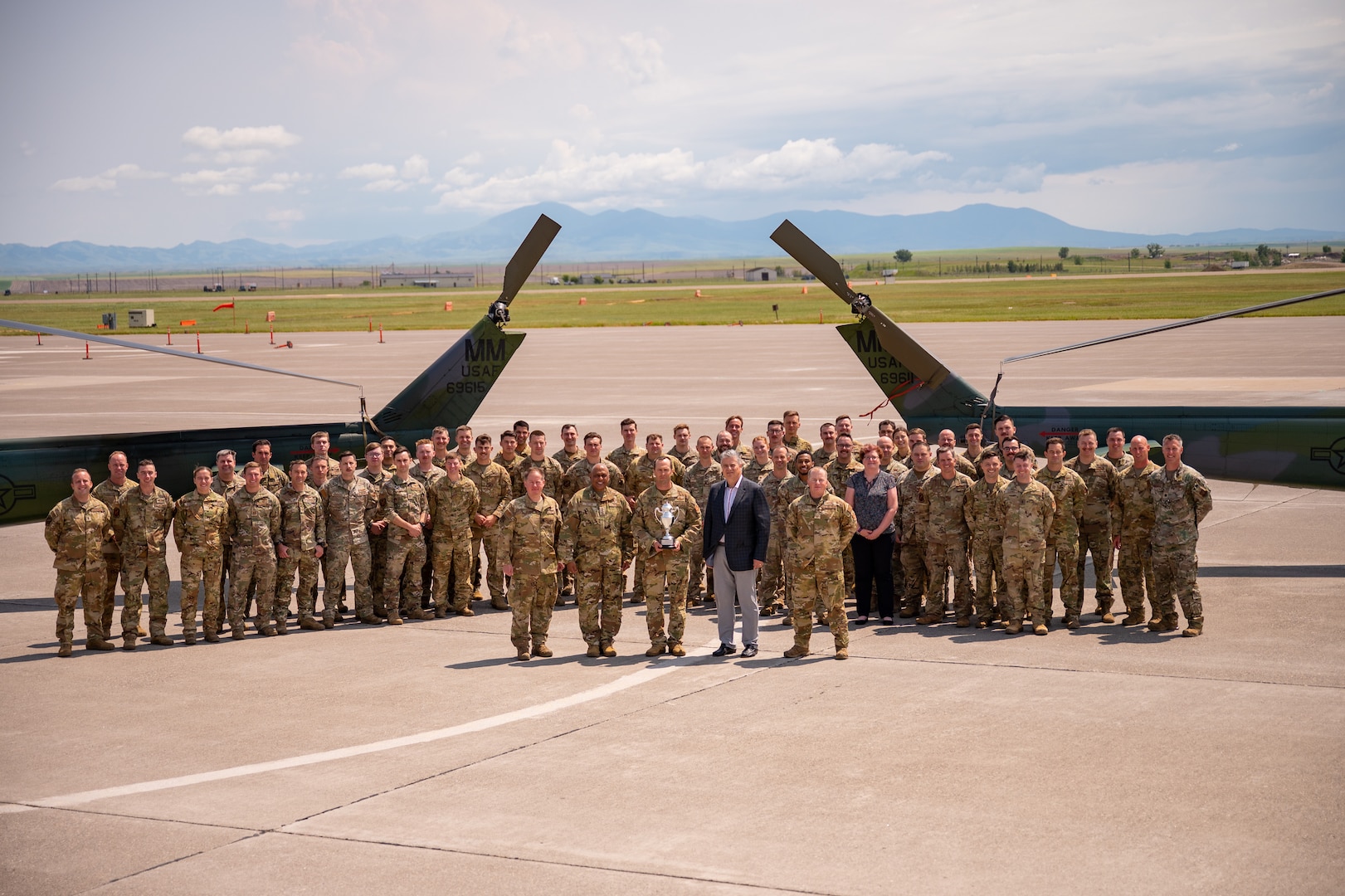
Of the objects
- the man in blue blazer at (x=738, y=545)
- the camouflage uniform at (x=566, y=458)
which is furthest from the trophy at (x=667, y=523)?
the camouflage uniform at (x=566, y=458)

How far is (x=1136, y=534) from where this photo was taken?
410 inches

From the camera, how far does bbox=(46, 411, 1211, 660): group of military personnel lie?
9.66 m

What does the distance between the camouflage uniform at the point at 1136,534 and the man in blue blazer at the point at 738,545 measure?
326cm

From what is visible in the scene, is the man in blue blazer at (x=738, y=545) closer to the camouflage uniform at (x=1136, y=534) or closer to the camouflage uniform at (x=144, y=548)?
the camouflage uniform at (x=1136, y=534)

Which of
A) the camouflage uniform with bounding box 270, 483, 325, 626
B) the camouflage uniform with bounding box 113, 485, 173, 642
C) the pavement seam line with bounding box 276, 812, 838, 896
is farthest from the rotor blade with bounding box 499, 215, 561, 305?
the pavement seam line with bounding box 276, 812, 838, 896

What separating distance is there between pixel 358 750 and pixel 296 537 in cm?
355

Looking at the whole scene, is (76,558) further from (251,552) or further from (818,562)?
(818,562)

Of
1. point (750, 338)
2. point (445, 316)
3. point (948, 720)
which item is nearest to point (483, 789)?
point (948, 720)

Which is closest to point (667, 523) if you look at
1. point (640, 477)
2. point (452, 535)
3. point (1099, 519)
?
point (640, 477)

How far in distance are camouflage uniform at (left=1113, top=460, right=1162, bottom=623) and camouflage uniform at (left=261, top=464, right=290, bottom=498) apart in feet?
24.8

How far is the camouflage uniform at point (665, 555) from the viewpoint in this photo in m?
9.59

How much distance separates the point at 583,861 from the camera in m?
5.79

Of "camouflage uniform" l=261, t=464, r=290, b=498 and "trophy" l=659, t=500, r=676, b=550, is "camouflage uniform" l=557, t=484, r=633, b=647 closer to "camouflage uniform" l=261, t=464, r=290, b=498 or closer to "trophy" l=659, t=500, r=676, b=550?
"trophy" l=659, t=500, r=676, b=550

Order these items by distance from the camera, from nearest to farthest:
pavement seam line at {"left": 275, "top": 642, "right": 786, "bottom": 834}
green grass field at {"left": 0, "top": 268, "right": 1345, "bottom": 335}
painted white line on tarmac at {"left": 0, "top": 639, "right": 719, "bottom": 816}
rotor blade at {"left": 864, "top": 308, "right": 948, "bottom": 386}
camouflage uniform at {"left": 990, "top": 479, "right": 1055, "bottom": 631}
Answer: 1. pavement seam line at {"left": 275, "top": 642, "right": 786, "bottom": 834}
2. painted white line on tarmac at {"left": 0, "top": 639, "right": 719, "bottom": 816}
3. camouflage uniform at {"left": 990, "top": 479, "right": 1055, "bottom": 631}
4. rotor blade at {"left": 864, "top": 308, "right": 948, "bottom": 386}
5. green grass field at {"left": 0, "top": 268, "right": 1345, "bottom": 335}
